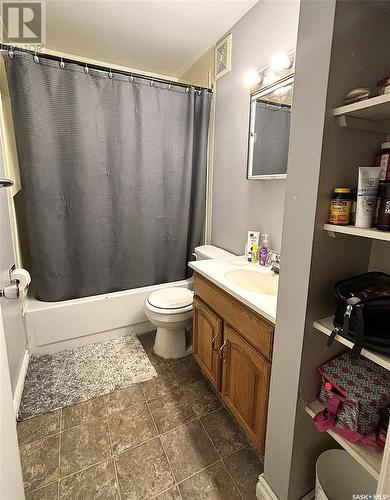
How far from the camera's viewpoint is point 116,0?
1.65 meters

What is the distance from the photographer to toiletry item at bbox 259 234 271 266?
1.71m

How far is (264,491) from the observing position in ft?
3.62

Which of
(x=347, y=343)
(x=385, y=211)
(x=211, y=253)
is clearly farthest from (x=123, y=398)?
(x=385, y=211)

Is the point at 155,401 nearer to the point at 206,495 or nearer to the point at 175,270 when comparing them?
the point at 206,495

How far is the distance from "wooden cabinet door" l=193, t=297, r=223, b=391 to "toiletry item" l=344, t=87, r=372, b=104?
1.10 metres

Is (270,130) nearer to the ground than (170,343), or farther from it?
farther from it

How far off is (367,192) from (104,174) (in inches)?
71.5

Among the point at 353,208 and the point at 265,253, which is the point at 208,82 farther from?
the point at 353,208

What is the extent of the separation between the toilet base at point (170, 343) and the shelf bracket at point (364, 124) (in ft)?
5.54

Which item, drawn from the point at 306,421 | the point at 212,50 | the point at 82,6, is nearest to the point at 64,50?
the point at 82,6

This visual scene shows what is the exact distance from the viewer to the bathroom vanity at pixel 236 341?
3.75 ft

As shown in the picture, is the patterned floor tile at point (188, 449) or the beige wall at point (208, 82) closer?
the patterned floor tile at point (188, 449)

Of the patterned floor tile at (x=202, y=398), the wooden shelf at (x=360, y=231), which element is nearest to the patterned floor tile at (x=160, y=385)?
the patterned floor tile at (x=202, y=398)

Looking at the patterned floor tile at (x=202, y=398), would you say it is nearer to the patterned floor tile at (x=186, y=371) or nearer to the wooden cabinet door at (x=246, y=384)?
the patterned floor tile at (x=186, y=371)
